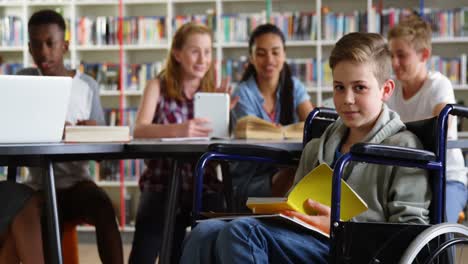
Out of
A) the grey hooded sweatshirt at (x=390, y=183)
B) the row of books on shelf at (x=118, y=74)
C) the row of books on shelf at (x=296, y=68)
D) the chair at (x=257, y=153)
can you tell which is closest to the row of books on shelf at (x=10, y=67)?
the row of books on shelf at (x=118, y=74)

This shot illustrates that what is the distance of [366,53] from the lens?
2.13 meters

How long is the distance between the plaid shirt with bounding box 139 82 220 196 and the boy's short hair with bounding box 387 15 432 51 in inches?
34.5

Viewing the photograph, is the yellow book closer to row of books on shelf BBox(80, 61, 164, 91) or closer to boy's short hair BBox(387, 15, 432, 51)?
boy's short hair BBox(387, 15, 432, 51)

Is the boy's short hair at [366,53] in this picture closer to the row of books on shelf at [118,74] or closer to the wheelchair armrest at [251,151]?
the wheelchair armrest at [251,151]

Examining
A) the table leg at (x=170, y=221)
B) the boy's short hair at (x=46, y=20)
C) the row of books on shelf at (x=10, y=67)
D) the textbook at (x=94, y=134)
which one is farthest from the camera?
the row of books on shelf at (x=10, y=67)

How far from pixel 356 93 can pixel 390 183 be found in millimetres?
270

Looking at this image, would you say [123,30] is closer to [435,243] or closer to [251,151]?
[251,151]

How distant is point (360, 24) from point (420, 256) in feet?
13.8

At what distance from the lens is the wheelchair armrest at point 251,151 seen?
6.97 ft

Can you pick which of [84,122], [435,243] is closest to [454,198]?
[435,243]

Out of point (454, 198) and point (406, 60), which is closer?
point (454, 198)

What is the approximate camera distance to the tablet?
2.92m

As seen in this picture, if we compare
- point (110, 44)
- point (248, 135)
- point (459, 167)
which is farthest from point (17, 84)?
point (110, 44)

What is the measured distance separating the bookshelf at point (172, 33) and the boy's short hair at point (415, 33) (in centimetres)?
270
